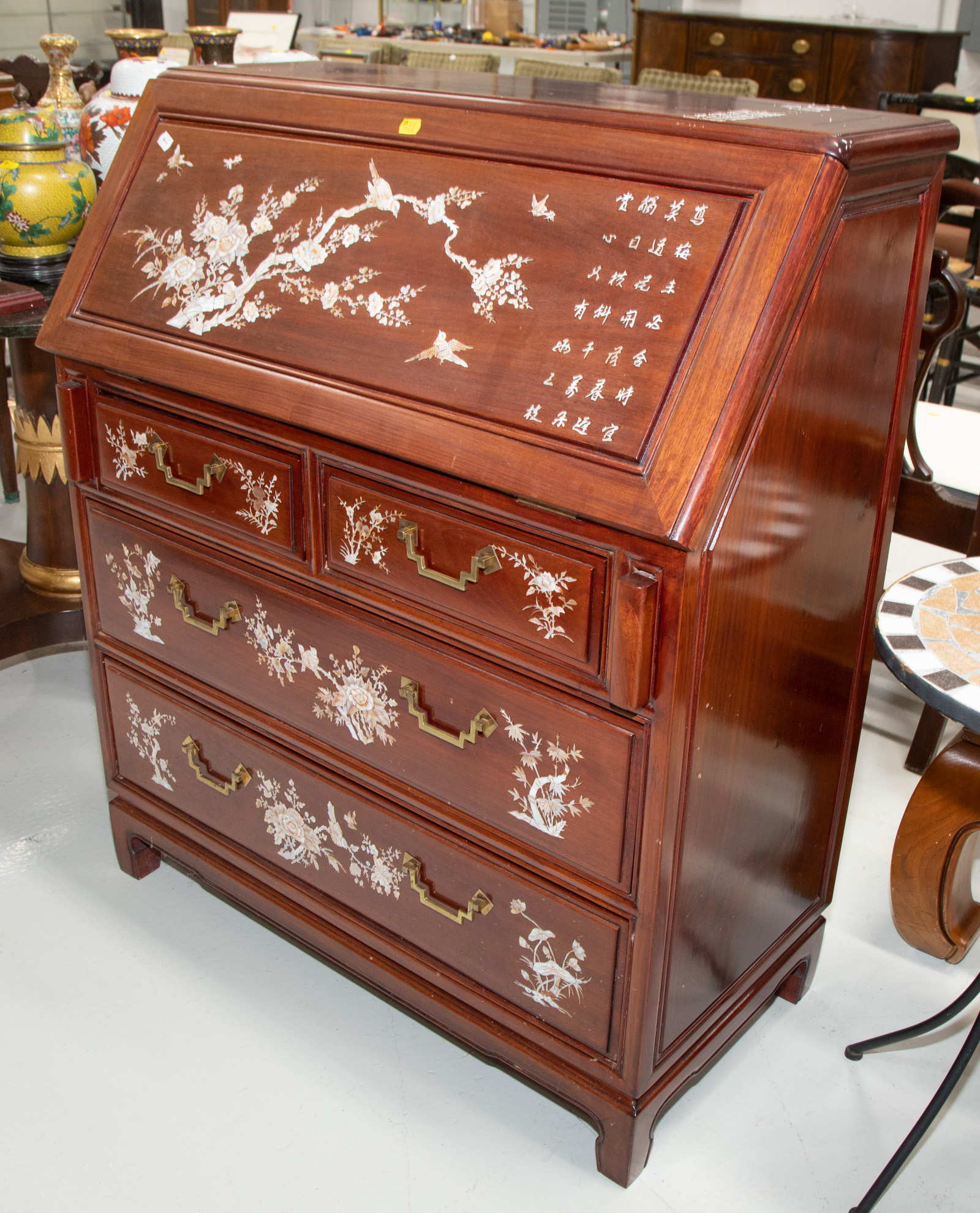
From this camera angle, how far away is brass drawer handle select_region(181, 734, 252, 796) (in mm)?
1877

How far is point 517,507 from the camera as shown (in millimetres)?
1308

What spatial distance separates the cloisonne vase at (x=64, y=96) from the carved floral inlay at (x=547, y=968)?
184 cm

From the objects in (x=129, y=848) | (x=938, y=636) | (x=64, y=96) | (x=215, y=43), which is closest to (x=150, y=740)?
(x=129, y=848)

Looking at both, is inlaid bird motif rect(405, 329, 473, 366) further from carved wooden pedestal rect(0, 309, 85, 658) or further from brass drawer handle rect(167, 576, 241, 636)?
carved wooden pedestal rect(0, 309, 85, 658)

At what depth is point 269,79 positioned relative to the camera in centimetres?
165

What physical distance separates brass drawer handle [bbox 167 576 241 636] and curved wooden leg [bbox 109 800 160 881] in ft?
1.69

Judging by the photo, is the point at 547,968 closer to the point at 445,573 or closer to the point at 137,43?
the point at 445,573

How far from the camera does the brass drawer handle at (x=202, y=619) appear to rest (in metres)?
1.75

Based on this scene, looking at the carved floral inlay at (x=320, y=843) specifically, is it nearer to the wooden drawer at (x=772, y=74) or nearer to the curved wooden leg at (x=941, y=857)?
the curved wooden leg at (x=941, y=857)

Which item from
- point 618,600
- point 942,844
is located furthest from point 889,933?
point 618,600

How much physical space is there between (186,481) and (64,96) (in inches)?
51.7

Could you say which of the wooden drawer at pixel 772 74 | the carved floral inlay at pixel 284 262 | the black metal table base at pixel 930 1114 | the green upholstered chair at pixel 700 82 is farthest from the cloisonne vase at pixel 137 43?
the wooden drawer at pixel 772 74

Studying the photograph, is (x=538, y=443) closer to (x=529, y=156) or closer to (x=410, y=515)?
(x=410, y=515)

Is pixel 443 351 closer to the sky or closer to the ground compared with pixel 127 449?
closer to the sky
